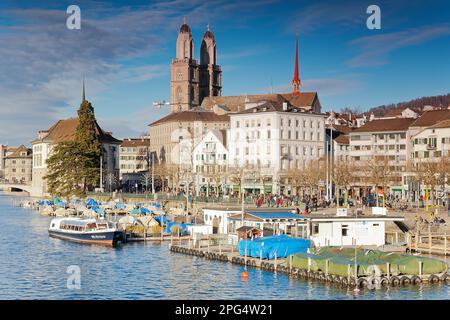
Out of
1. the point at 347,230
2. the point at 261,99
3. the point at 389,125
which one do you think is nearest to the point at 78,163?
the point at 261,99

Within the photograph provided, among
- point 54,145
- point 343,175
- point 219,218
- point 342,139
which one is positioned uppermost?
point 54,145

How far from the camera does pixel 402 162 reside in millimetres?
114125

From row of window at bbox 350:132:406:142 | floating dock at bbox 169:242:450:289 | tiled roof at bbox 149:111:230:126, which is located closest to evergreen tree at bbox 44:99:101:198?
tiled roof at bbox 149:111:230:126

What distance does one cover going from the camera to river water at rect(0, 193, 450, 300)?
139 ft

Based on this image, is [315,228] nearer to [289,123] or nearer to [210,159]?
[289,123]

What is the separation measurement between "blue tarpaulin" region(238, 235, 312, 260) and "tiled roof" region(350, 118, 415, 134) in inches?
2641

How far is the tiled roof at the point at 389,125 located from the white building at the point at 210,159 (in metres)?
19.9

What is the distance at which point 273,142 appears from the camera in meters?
111

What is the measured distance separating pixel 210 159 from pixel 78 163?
80.4 ft

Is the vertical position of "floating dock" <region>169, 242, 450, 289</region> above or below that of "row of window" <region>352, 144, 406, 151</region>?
below

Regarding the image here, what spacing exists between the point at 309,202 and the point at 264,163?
27929 mm

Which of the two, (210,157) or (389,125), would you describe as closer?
(389,125)

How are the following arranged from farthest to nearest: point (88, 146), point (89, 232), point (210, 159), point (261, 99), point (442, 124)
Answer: point (261, 99) < point (88, 146) < point (210, 159) < point (442, 124) < point (89, 232)

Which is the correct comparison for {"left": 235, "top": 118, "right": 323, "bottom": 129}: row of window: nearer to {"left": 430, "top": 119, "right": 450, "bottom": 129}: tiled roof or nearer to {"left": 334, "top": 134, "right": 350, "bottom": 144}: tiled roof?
{"left": 334, "top": 134, "right": 350, "bottom": 144}: tiled roof
